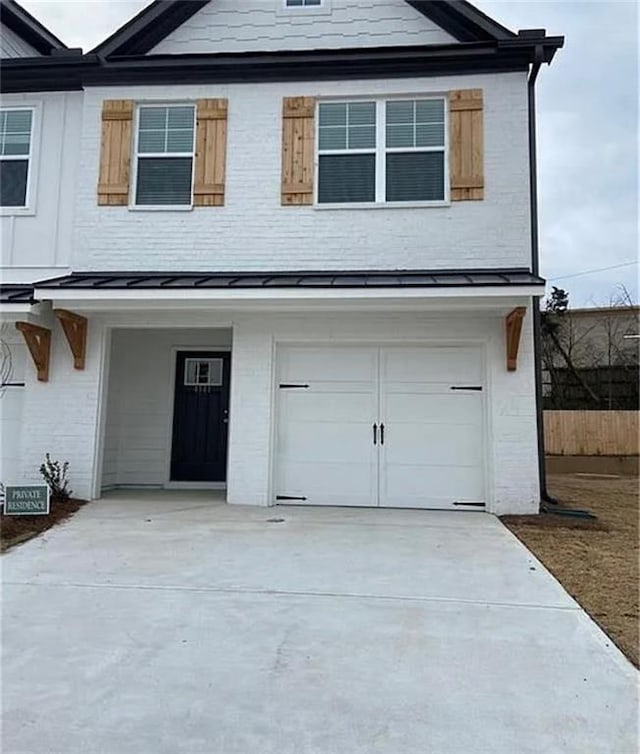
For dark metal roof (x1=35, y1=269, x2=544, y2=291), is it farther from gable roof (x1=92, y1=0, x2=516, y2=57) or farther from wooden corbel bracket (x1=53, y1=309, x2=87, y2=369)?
gable roof (x1=92, y1=0, x2=516, y2=57)

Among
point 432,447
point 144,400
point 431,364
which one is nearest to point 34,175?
point 144,400

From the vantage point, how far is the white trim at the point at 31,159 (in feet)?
28.6

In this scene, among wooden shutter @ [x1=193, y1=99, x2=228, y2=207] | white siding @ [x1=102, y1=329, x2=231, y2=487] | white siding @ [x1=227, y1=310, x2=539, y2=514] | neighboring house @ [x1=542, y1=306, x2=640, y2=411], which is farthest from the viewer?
neighboring house @ [x1=542, y1=306, x2=640, y2=411]

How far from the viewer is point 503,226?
Result: 7.97m

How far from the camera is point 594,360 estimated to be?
1820 centimetres

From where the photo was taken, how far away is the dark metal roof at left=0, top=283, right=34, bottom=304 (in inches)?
293

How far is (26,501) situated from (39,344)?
2166mm

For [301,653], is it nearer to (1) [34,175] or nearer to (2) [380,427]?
(2) [380,427]

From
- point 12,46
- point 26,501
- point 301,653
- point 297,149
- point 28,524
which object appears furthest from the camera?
point 12,46

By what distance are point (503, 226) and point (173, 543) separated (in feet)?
18.4

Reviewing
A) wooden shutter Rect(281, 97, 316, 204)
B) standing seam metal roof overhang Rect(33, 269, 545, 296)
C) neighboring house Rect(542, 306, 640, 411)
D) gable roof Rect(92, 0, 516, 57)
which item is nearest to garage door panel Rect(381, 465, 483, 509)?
standing seam metal roof overhang Rect(33, 269, 545, 296)

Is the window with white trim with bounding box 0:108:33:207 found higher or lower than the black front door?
higher

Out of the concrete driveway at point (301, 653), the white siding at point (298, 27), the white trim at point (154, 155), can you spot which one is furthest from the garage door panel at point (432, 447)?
the white siding at point (298, 27)

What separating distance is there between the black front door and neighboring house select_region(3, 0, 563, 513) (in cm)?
165
